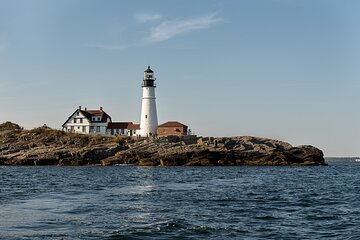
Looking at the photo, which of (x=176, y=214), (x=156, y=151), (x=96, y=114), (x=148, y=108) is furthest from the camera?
(x=96, y=114)

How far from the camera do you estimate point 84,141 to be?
335ft

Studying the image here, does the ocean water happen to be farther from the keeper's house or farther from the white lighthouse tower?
the keeper's house

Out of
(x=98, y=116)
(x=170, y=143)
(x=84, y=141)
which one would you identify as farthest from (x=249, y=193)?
(x=98, y=116)

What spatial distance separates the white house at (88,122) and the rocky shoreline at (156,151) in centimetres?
1362

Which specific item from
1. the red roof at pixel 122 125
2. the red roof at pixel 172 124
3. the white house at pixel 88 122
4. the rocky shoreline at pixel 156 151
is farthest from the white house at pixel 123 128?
the rocky shoreline at pixel 156 151

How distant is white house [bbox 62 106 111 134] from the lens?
12014 cm

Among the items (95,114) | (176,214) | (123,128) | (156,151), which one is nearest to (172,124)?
(123,128)

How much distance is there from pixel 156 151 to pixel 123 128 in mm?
28185

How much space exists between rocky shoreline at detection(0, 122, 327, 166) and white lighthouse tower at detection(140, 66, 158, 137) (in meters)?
7.15

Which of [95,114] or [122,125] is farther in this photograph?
[95,114]

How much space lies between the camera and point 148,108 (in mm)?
107562

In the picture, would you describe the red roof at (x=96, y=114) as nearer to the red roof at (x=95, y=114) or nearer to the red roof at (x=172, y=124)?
the red roof at (x=95, y=114)

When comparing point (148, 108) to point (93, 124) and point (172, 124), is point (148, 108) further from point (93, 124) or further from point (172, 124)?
point (93, 124)

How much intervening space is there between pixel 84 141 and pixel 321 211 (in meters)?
78.8
